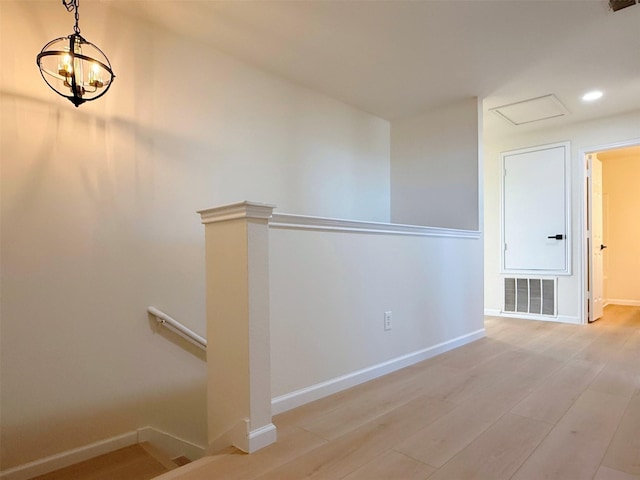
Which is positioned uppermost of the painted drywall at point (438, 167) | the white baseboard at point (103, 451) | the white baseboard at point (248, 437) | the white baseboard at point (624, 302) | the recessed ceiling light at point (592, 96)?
the recessed ceiling light at point (592, 96)

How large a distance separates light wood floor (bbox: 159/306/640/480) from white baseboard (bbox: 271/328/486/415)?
0.05 meters

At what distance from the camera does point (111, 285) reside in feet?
7.88

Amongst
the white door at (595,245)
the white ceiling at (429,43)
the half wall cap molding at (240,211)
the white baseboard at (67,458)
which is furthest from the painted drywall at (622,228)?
the white baseboard at (67,458)

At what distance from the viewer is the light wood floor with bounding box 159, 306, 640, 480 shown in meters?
1.48

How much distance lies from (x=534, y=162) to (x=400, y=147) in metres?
1.81

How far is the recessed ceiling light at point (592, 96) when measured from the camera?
3.65 meters

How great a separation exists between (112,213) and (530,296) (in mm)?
4774

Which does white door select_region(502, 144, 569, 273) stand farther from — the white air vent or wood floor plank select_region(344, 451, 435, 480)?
wood floor plank select_region(344, 451, 435, 480)

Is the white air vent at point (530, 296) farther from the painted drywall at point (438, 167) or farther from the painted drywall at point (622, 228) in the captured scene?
the painted drywall at point (622, 228)

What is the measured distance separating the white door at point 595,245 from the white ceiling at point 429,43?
1111 mm

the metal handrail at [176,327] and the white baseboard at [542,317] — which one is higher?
the metal handrail at [176,327]

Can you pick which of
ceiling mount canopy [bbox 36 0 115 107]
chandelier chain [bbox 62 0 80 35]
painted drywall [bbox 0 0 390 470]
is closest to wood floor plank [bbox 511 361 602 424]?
painted drywall [bbox 0 0 390 470]

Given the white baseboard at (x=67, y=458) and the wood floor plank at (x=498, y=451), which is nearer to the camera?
the wood floor plank at (x=498, y=451)

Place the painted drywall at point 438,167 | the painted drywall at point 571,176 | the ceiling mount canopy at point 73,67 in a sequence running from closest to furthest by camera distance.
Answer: the ceiling mount canopy at point 73,67, the painted drywall at point 438,167, the painted drywall at point 571,176
